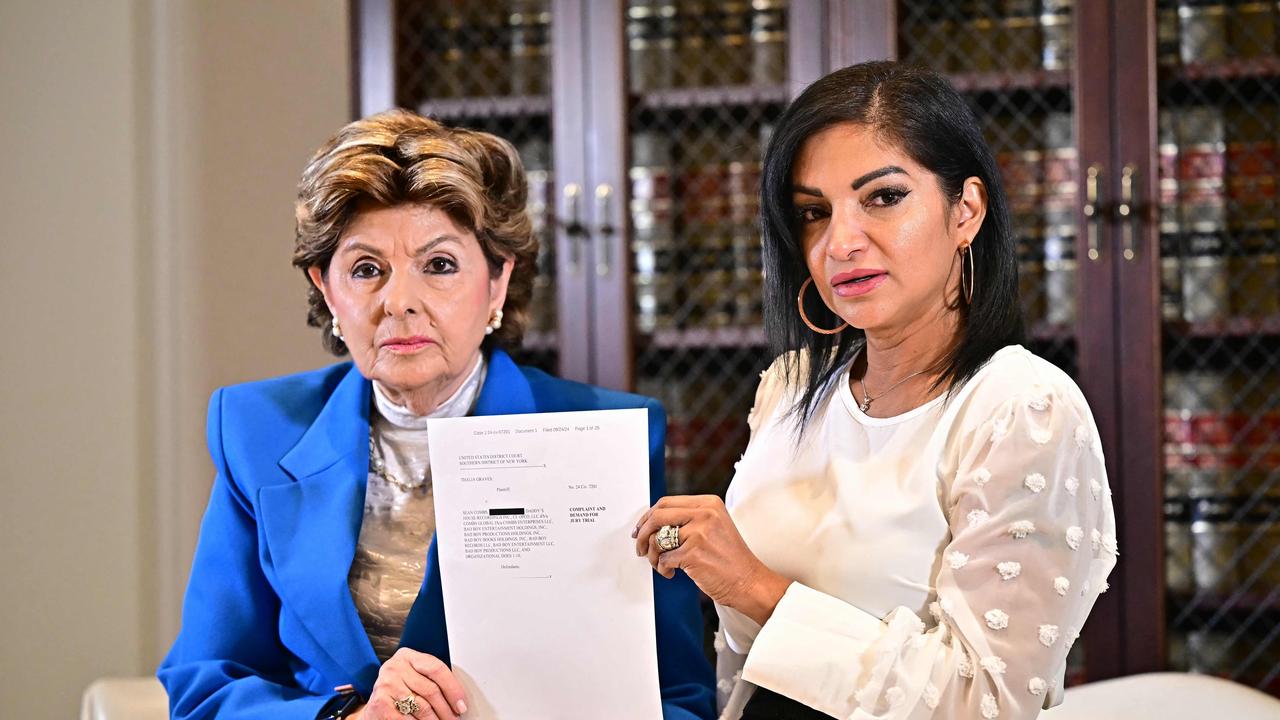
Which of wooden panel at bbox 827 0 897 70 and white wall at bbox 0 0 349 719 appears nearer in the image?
white wall at bbox 0 0 349 719

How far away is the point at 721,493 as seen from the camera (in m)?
3.12

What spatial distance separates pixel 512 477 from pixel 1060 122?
2.05m

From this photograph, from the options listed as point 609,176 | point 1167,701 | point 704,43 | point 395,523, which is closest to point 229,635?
point 395,523

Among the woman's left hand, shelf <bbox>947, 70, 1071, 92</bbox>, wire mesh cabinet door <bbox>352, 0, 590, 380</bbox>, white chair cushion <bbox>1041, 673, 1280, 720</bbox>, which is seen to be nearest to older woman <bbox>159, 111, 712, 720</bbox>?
the woman's left hand

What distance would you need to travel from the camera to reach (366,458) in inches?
63.6

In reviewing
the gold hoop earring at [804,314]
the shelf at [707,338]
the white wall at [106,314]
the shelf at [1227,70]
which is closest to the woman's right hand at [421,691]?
the gold hoop earring at [804,314]

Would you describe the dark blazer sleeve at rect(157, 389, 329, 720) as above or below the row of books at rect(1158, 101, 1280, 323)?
below

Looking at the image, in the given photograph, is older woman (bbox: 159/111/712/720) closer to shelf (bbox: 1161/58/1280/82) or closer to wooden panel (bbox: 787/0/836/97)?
wooden panel (bbox: 787/0/836/97)

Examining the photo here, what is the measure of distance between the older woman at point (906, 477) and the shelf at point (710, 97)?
63.0 inches

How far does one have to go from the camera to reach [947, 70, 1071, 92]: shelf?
2799 millimetres

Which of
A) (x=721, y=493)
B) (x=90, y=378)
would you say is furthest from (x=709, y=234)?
(x=90, y=378)

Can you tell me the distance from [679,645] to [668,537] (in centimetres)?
33

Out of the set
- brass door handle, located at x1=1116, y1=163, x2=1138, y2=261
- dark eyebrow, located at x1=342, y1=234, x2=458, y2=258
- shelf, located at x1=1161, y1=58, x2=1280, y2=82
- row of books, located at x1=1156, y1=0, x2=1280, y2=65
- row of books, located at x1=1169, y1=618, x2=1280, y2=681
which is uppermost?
row of books, located at x1=1156, y1=0, x2=1280, y2=65

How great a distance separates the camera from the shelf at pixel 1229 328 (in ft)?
8.91
